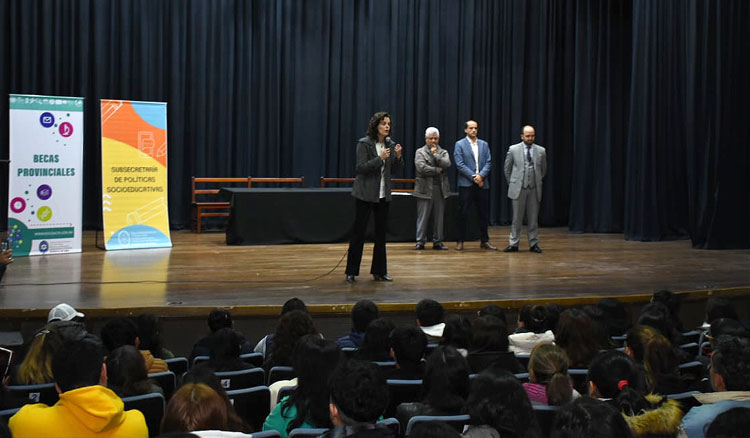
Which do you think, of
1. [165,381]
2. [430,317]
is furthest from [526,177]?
[165,381]

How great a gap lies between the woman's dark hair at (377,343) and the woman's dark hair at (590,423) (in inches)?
63.8

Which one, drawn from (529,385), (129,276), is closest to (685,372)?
(529,385)

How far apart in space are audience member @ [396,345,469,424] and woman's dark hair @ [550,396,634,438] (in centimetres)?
74

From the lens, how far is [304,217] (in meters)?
9.51

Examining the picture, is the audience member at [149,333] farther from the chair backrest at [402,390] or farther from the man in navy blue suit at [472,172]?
the man in navy blue suit at [472,172]

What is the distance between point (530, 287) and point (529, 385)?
3.40 metres

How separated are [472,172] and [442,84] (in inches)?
153

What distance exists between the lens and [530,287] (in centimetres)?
627

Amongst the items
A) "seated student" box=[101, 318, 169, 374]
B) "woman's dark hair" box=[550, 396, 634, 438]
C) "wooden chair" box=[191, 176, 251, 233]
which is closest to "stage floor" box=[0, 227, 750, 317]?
"wooden chair" box=[191, 176, 251, 233]

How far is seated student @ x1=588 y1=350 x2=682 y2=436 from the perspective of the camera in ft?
6.88

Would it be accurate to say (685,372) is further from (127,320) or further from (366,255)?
(366,255)

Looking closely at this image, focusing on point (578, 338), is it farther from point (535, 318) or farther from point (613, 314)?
point (613, 314)

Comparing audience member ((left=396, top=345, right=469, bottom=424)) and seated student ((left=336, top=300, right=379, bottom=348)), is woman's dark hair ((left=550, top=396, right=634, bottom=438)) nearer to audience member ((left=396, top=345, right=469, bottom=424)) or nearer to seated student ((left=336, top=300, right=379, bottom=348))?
audience member ((left=396, top=345, right=469, bottom=424))

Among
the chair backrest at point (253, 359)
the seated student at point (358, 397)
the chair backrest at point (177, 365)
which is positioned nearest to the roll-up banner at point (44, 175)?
the chair backrest at point (177, 365)
